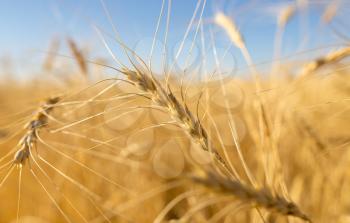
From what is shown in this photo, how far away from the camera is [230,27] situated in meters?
1.27

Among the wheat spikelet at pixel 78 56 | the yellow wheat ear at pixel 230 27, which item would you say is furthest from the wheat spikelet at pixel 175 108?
the wheat spikelet at pixel 78 56

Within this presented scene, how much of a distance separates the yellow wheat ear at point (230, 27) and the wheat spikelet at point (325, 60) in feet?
0.89

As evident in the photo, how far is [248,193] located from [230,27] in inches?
34.9

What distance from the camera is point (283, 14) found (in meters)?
1.59

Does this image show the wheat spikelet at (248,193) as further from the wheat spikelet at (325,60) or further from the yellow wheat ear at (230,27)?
the yellow wheat ear at (230,27)

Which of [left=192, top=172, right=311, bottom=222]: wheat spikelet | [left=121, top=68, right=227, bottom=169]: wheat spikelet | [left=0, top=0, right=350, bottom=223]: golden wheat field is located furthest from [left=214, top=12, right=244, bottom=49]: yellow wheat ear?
[left=192, top=172, right=311, bottom=222]: wheat spikelet

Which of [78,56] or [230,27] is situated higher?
[78,56]

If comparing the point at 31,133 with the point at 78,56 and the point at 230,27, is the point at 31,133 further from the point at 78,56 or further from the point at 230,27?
the point at 78,56

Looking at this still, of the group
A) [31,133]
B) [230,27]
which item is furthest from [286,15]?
[31,133]

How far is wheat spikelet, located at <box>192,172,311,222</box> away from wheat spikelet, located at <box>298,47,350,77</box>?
40 cm

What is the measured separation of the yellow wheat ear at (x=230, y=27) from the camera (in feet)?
3.97

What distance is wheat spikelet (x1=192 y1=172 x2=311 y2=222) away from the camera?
41 centimetres

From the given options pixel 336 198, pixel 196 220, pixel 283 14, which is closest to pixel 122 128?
pixel 196 220

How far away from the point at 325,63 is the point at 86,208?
4.14 feet
